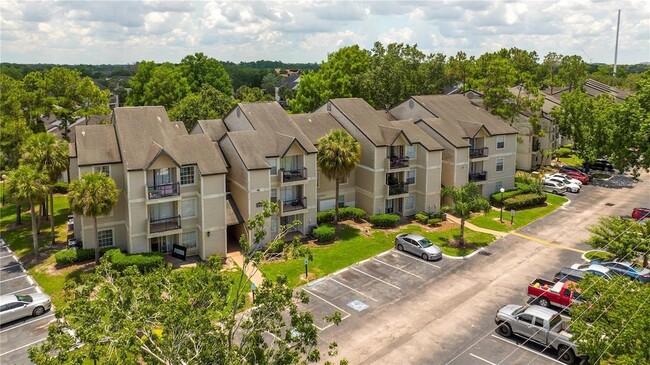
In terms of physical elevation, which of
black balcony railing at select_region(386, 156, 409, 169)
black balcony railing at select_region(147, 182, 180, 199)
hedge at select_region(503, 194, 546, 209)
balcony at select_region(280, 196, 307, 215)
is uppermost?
black balcony railing at select_region(386, 156, 409, 169)

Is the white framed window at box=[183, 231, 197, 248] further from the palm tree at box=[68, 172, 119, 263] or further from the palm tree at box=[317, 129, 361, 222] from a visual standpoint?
the palm tree at box=[317, 129, 361, 222]

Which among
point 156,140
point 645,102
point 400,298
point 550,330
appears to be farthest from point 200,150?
point 645,102

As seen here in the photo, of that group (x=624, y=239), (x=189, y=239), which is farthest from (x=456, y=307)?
(x=189, y=239)

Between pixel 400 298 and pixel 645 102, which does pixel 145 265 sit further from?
pixel 645 102

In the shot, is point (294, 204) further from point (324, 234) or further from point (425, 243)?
point (425, 243)

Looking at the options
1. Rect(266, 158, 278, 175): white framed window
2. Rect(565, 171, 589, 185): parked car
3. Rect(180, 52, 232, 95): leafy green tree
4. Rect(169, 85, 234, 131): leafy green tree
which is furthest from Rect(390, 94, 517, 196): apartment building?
Rect(180, 52, 232, 95): leafy green tree
